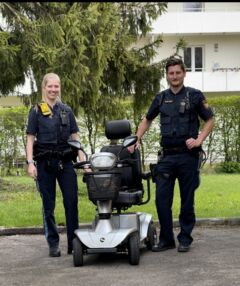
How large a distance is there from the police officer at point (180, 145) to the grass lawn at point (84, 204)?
2.23 metres

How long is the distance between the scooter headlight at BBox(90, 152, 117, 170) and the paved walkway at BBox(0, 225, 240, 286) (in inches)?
38.8

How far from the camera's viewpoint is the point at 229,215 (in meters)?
8.93

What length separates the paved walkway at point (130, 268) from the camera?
5301mm

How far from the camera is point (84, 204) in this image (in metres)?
10.6

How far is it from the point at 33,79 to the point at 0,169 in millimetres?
7262

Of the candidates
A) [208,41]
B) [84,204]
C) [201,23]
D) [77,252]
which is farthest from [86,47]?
[208,41]

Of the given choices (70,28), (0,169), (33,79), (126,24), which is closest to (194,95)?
(70,28)

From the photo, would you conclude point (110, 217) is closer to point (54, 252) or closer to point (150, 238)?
point (150, 238)

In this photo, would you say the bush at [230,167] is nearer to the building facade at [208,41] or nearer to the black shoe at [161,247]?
the black shoe at [161,247]

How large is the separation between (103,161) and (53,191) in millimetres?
814

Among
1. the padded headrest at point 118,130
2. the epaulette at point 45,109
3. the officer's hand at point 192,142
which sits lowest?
the officer's hand at point 192,142

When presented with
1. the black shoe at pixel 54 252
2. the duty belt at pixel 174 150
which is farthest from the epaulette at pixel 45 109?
the black shoe at pixel 54 252

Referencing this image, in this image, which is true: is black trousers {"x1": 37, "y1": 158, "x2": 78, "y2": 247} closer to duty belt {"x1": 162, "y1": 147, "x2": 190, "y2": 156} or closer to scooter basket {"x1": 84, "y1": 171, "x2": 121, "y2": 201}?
scooter basket {"x1": 84, "y1": 171, "x2": 121, "y2": 201}

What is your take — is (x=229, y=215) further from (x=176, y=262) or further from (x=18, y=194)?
(x=18, y=194)
